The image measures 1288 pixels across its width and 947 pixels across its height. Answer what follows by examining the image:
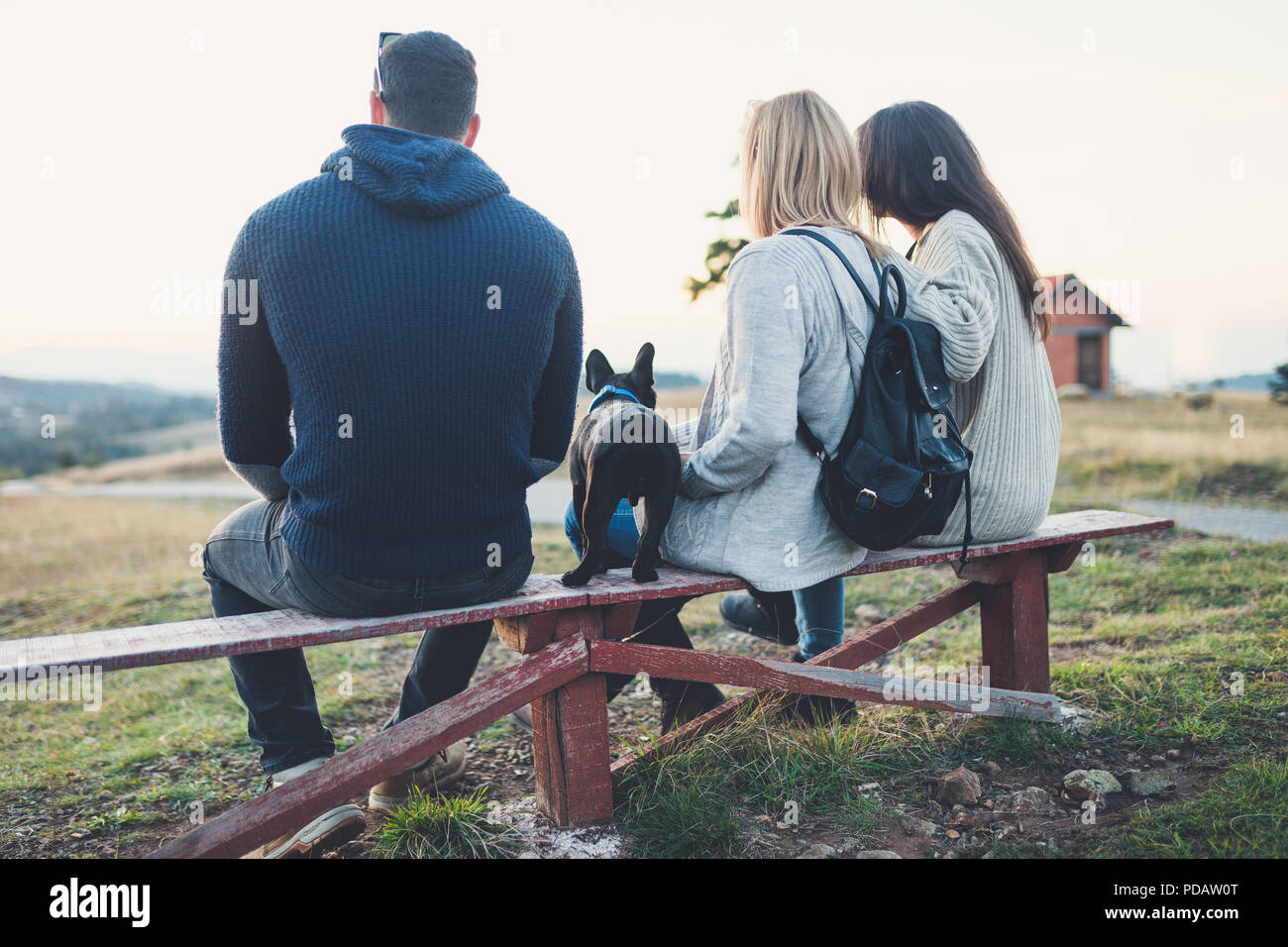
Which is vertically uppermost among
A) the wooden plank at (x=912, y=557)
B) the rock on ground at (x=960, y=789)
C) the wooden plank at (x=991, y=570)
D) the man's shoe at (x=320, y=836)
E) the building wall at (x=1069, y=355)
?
the building wall at (x=1069, y=355)

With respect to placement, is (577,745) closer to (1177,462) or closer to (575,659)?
(575,659)

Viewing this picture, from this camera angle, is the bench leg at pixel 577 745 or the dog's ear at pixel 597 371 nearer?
the bench leg at pixel 577 745

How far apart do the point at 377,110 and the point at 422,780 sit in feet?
6.31

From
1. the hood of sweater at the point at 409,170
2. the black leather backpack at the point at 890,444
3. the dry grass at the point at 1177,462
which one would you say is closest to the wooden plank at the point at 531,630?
the black leather backpack at the point at 890,444

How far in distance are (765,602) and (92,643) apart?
1.72 meters

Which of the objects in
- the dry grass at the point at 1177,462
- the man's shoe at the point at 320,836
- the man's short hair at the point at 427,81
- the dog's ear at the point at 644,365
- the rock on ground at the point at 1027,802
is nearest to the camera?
the man's short hair at the point at 427,81

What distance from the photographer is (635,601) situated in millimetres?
2578

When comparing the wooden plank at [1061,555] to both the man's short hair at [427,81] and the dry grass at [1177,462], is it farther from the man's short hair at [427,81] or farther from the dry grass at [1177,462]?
the dry grass at [1177,462]

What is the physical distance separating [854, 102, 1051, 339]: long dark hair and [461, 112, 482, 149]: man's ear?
4.24 ft

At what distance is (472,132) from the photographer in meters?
2.43

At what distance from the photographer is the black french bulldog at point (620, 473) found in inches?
96.7

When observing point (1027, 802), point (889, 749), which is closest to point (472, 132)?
point (889, 749)

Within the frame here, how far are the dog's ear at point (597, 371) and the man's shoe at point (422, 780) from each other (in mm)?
1138
